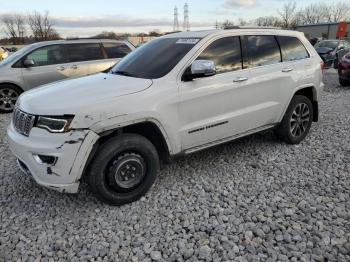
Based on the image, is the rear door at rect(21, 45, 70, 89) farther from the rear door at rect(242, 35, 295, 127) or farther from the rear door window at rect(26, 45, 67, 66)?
the rear door at rect(242, 35, 295, 127)

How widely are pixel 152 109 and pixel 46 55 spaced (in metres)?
5.71

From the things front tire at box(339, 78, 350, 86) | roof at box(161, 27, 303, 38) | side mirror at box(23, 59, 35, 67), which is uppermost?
roof at box(161, 27, 303, 38)

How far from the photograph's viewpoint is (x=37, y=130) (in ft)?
10.1

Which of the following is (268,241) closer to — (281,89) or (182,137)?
(182,137)

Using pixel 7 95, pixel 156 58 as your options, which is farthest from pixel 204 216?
pixel 7 95

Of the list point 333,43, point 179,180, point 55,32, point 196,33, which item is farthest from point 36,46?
point 55,32

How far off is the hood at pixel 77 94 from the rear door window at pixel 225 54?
34.2 inches

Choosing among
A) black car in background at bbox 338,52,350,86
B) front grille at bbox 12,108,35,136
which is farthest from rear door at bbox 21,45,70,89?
black car in background at bbox 338,52,350,86

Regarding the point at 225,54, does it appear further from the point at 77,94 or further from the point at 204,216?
the point at 204,216

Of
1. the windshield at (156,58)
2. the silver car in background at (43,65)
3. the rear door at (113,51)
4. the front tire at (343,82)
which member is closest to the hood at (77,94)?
the windshield at (156,58)

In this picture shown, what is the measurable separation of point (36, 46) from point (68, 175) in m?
5.91

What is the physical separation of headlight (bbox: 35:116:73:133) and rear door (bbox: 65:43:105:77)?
16.9ft

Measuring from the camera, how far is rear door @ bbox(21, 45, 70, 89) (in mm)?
7777

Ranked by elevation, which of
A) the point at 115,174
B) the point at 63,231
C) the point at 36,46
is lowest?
the point at 63,231
